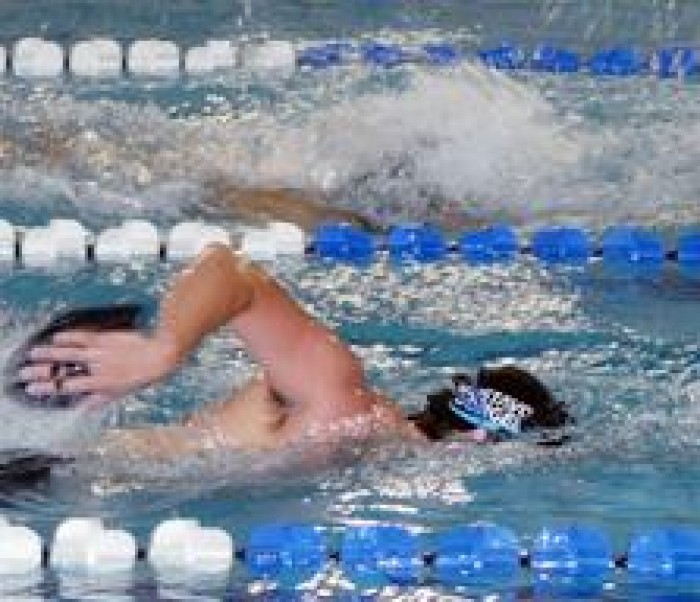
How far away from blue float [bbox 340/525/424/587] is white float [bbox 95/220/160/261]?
5.77 ft

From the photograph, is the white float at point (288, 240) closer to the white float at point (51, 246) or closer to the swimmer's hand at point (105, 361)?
the white float at point (51, 246)

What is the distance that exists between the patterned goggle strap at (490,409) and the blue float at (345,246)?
4.79ft

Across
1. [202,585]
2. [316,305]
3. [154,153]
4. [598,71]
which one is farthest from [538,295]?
[598,71]

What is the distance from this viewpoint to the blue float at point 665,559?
3.22 m

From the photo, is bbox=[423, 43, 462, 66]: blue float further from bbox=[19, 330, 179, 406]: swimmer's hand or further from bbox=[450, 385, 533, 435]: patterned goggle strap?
bbox=[19, 330, 179, 406]: swimmer's hand

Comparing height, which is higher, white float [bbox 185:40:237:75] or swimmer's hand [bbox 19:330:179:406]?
white float [bbox 185:40:237:75]

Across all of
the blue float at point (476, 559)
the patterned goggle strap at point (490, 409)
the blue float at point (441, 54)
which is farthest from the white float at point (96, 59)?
the blue float at point (476, 559)

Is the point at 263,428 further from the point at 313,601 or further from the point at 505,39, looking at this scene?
the point at 505,39

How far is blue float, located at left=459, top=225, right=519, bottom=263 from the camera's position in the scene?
4.93 m

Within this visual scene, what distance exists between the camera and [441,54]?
7066 mm

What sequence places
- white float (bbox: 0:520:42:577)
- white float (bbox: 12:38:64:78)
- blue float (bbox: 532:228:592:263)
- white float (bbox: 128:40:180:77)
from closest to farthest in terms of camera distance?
white float (bbox: 0:520:42:577) < blue float (bbox: 532:228:592:263) < white float (bbox: 12:38:64:78) < white float (bbox: 128:40:180:77)

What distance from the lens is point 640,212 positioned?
17.2 ft

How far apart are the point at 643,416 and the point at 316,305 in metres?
0.96

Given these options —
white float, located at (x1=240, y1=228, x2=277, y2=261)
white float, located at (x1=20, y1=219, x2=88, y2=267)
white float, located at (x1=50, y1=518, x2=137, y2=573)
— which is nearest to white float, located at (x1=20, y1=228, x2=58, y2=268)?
white float, located at (x1=20, y1=219, x2=88, y2=267)
